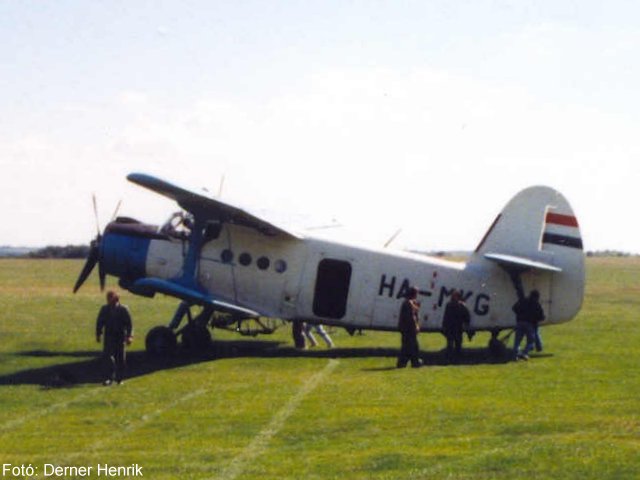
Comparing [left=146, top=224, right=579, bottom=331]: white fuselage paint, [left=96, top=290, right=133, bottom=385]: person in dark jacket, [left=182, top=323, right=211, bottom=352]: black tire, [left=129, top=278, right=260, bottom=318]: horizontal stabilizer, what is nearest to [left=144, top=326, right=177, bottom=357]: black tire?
[left=129, top=278, right=260, bottom=318]: horizontal stabilizer

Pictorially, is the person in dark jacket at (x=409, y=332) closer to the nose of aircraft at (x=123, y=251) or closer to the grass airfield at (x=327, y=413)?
the grass airfield at (x=327, y=413)

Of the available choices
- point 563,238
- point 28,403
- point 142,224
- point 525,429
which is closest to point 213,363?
point 142,224

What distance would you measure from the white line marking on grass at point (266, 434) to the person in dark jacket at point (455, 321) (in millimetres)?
3703

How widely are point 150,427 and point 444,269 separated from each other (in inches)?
385

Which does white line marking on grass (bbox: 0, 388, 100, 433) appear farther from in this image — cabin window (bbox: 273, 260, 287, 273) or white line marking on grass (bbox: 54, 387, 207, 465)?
cabin window (bbox: 273, 260, 287, 273)

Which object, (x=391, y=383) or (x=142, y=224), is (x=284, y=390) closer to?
(x=391, y=383)

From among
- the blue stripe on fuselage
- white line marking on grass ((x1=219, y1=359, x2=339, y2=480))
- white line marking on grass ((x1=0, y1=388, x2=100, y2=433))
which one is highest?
the blue stripe on fuselage

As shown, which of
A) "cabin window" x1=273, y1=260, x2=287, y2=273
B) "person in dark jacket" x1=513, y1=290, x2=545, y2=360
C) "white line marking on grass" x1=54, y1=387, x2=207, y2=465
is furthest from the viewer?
"cabin window" x1=273, y1=260, x2=287, y2=273

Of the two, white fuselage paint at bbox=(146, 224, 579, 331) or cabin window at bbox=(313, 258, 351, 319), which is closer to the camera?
white fuselage paint at bbox=(146, 224, 579, 331)

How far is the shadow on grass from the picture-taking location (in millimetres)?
17219

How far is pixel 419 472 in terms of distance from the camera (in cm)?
935

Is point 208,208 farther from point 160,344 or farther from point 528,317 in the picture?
point 528,317

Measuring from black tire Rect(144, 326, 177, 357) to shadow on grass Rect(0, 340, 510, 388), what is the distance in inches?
5.6

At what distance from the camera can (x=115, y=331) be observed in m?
16.6
